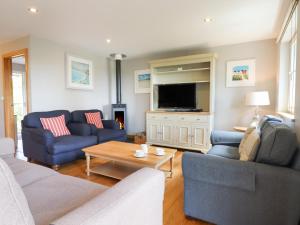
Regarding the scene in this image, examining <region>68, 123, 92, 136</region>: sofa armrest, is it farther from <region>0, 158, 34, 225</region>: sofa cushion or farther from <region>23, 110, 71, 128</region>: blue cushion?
<region>0, 158, 34, 225</region>: sofa cushion

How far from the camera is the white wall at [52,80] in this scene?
11.3 ft

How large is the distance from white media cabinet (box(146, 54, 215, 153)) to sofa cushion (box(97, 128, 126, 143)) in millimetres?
825

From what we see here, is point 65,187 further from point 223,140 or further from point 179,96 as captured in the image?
point 179,96

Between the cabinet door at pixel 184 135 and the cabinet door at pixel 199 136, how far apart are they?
11 cm

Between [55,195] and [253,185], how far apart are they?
1351 millimetres

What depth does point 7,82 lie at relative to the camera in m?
3.95

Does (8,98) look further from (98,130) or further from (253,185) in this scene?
(253,185)

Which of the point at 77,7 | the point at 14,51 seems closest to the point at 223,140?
the point at 77,7

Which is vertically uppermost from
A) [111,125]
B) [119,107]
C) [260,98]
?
[260,98]

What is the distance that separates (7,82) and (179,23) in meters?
3.72

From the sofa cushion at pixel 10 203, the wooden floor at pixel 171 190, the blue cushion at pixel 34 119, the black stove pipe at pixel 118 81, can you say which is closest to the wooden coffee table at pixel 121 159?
the wooden floor at pixel 171 190

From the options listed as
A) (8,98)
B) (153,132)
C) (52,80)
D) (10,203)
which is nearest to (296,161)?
(10,203)

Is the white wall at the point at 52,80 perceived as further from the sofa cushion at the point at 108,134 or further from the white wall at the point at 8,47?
the sofa cushion at the point at 108,134

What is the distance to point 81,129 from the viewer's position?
11.2ft
